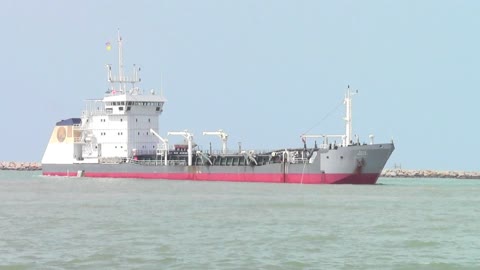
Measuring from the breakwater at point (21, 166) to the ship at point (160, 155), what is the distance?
33381mm

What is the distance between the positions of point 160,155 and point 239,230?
118 ft

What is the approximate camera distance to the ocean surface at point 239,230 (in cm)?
2159

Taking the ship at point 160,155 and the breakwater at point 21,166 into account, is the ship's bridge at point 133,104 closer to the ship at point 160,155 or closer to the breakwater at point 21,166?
the ship at point 160,155

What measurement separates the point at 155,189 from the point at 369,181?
464 inches

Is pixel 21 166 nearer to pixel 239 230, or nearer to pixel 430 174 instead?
pixel 430 174

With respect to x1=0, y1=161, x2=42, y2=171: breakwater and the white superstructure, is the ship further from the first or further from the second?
x1=0, y1=161, x2=42, y2=171: breakwater

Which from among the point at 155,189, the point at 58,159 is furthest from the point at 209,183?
the point at 58,159

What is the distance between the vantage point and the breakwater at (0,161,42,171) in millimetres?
101938

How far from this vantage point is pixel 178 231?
26.8m

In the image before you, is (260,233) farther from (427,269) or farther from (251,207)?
(251,207)

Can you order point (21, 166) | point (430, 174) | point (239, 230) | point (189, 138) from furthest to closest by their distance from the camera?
1. point (21, 166)
2. point (430, 174)
3. point (189, 138)
4. point (239, 230)

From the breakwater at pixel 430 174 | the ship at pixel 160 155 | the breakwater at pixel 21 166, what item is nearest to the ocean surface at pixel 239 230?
the ship at pixel 160 155

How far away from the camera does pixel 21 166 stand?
10388 cm

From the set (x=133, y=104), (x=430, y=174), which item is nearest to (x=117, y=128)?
(x=133, y=104)
